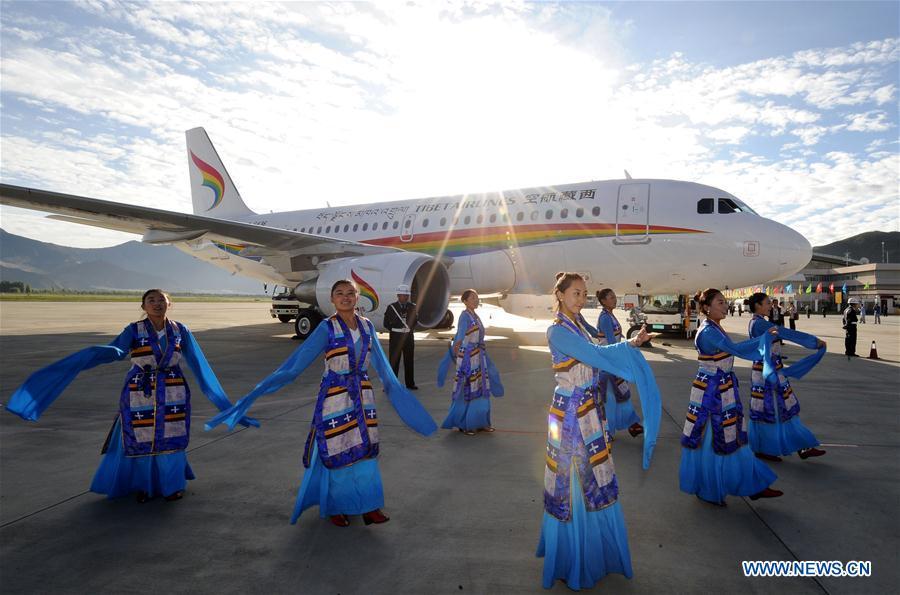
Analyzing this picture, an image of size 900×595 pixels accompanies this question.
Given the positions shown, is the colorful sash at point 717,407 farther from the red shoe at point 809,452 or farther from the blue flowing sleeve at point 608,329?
the blue flowing sleeve at point 608,329

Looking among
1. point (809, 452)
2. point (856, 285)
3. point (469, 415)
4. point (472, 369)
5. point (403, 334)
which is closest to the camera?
point (809, 452)

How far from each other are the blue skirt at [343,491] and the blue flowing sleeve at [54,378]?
180cm

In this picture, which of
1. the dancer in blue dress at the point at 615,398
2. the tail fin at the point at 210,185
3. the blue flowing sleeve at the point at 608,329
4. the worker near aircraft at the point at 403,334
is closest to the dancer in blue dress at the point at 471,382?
the dancer in blue dress at the point at 615,398

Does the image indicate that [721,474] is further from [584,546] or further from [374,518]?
[374,518]

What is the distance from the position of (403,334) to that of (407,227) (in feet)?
23.5

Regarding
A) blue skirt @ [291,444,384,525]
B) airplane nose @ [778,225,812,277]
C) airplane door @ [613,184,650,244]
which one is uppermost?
airplane door @ [613,184,650,244]

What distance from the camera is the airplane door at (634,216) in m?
12.1

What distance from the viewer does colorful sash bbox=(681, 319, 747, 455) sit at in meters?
4.02

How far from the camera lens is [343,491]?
3594 millimetres

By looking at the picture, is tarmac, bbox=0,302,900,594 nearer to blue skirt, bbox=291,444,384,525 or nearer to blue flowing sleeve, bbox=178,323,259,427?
blue skirt, bbox=291,444,384,525

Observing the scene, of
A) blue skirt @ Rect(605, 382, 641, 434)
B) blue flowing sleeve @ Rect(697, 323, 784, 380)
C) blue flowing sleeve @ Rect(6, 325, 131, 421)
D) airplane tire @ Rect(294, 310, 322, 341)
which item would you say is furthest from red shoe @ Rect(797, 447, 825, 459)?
airplane tire @ Rect(294, 310, 322, 341)

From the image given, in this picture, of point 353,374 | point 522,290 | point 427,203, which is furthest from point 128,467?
point 427,203

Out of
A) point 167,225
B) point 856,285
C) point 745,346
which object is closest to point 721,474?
point 745,346

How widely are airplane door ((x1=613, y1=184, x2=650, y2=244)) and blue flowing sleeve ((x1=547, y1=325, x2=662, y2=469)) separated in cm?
1013
